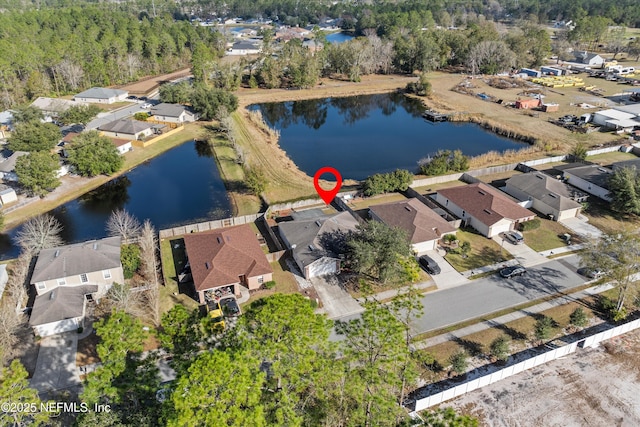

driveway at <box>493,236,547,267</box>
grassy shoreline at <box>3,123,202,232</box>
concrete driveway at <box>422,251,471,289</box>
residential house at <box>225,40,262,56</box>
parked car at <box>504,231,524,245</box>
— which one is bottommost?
grassy shoreline at <box>3,123,202,232</box>

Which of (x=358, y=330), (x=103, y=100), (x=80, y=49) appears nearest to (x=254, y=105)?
(x=103, y=100)

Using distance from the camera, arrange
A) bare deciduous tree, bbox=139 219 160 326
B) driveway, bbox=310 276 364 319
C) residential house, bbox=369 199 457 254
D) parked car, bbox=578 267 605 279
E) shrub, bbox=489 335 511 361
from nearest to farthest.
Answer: shrub, bbox=489 335 511 361, bare deciduous tree, bbox=139 219 160 326, driveway, bbox=310 276 364 319, parked car, bbox=578 267 605 279, residential house, bbox=369 199 457 254

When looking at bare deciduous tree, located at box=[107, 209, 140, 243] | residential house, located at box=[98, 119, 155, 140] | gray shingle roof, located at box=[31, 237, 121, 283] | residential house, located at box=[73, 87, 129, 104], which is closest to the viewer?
gray shingle roof, located at box=[31, 237, 121, 283]

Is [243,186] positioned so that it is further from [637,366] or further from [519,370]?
[637,366]

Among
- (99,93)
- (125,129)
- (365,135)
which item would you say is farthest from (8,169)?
(365,135)

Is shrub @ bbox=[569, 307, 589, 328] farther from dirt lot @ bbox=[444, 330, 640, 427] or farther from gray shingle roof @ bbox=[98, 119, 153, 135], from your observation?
gray shingle roof @ bbox=[98, 119, 153, 135]

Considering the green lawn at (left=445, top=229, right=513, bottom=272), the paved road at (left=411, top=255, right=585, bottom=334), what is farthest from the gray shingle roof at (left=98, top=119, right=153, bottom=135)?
the paved road at (left=411, top=255, right=585, bottom=334)
